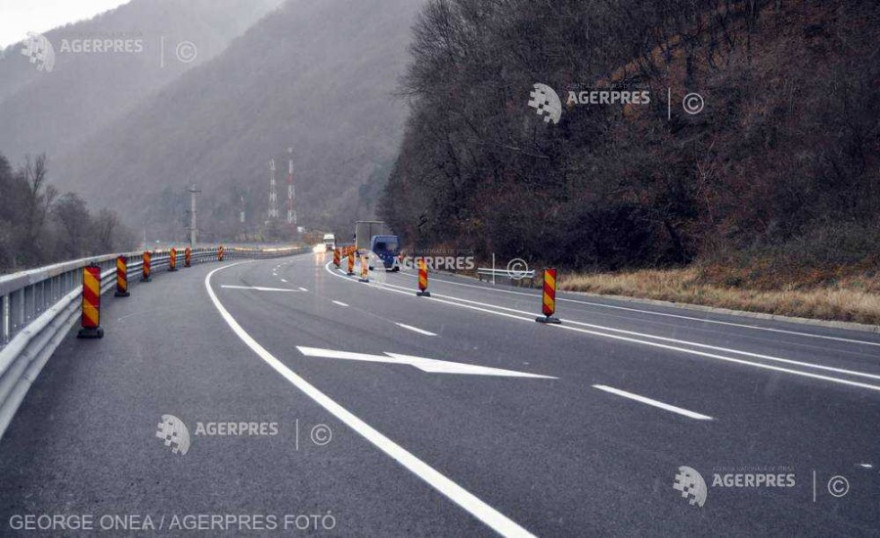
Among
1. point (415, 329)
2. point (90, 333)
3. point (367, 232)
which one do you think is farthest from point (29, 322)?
point (367, 232)

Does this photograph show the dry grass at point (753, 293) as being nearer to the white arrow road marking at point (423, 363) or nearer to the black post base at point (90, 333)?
the white arrow road marking at point (423, 363)

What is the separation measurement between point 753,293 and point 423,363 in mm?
13706

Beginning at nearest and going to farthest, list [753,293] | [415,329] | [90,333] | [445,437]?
[445,437] → [90,333] → [415,329] → [753,293]

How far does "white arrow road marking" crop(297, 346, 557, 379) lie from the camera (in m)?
9.18

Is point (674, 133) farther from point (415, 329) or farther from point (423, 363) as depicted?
point (423, 363)

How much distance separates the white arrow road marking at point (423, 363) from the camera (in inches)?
361

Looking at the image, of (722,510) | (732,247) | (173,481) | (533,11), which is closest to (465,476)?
(722,510)

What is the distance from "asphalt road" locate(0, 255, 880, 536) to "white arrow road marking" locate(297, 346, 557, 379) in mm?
71

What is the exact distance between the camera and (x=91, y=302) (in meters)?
12.1

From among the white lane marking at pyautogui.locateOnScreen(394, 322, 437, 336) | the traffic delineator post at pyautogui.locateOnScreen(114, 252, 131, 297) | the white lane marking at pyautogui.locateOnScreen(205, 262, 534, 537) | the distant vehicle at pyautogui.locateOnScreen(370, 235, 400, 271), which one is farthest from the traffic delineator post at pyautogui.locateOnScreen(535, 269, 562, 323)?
the distant vehicle at pyautogui.locateOnScreen(370, 235, 400, 271)

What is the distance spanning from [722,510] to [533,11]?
36.6 meters

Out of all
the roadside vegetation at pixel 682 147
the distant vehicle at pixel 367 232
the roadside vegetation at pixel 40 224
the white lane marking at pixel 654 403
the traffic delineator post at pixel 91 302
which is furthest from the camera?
the roadside vegetation at pixel 40 224

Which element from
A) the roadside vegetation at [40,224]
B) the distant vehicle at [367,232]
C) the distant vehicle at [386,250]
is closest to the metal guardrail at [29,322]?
the distant vehicle at [386,250]

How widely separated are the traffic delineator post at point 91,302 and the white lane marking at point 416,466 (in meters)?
4.25
